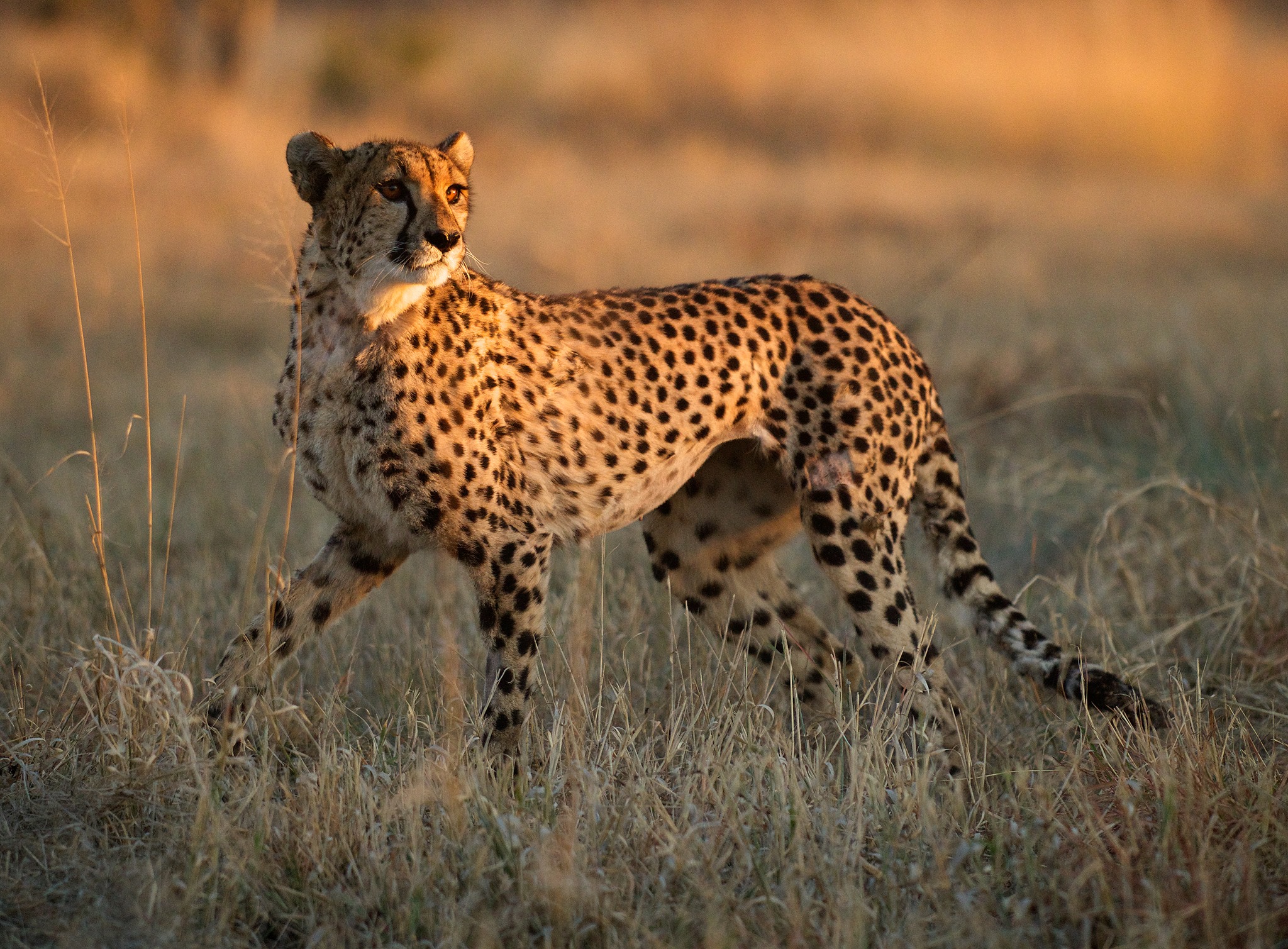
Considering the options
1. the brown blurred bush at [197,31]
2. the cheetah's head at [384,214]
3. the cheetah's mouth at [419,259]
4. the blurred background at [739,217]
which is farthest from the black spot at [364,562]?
the brown blurred bush at [197,31]

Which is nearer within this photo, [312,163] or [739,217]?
[312,163]

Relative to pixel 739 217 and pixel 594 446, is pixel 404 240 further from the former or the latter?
pixel 739 217

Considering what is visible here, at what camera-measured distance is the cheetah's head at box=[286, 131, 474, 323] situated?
118 inches

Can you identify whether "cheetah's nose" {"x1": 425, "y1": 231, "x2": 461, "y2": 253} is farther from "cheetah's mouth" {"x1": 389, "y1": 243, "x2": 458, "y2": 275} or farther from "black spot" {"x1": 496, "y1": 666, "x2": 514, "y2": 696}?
"black spot" {"x1": 496, "y1": 666, "x2": 514, "y2": 696}

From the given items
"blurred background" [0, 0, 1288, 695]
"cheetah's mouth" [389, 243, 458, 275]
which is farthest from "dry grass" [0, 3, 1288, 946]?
"cheetah's mouth" [389, 243, 458, 275]

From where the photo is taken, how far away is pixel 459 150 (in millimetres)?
3320

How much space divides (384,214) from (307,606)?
924 mm

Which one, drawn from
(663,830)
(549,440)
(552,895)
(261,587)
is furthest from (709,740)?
(261,587)

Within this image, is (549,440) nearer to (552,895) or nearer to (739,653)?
(739,653)

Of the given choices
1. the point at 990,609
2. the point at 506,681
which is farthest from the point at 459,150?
the point at 990,609

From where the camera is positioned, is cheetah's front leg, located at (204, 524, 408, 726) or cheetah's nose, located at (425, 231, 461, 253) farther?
cheetah's front leg, located at (204, 524, 408, 726)

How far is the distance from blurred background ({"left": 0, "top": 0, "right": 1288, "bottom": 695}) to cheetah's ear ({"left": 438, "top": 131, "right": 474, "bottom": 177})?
0.42 meters

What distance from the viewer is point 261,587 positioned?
4.21 metres

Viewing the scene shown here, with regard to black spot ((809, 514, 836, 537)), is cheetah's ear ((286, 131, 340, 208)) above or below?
above
